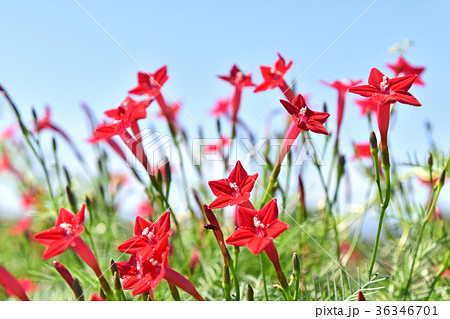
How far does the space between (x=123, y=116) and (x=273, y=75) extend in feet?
1.08

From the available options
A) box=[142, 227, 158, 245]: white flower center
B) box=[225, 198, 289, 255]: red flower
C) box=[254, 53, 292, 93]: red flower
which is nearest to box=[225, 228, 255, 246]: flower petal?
box=[225, 198, 289, 255]: red flower

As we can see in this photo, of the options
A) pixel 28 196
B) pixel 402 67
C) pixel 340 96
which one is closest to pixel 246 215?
pixel 340 96

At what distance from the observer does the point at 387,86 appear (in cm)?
71

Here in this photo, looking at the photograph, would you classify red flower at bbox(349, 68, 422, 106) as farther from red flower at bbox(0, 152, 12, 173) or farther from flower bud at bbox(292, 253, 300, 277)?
red flower at bbox(0, 152, 12, 173)

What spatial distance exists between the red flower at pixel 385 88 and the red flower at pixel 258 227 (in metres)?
0.25

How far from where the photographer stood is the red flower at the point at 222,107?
1.65m

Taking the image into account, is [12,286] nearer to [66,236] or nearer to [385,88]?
[66,236]

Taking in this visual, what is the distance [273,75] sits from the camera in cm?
92

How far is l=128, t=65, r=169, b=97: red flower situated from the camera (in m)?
0.95

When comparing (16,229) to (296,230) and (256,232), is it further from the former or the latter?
(256,232)

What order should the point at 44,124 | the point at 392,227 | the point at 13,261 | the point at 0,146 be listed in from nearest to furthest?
the point at 392,227 → the point at 44,124 → the point at 13,261 → the point at 0,146

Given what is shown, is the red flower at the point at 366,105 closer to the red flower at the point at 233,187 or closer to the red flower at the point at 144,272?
the red flower at the point at 233,187

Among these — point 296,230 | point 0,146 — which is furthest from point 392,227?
point 0,146
